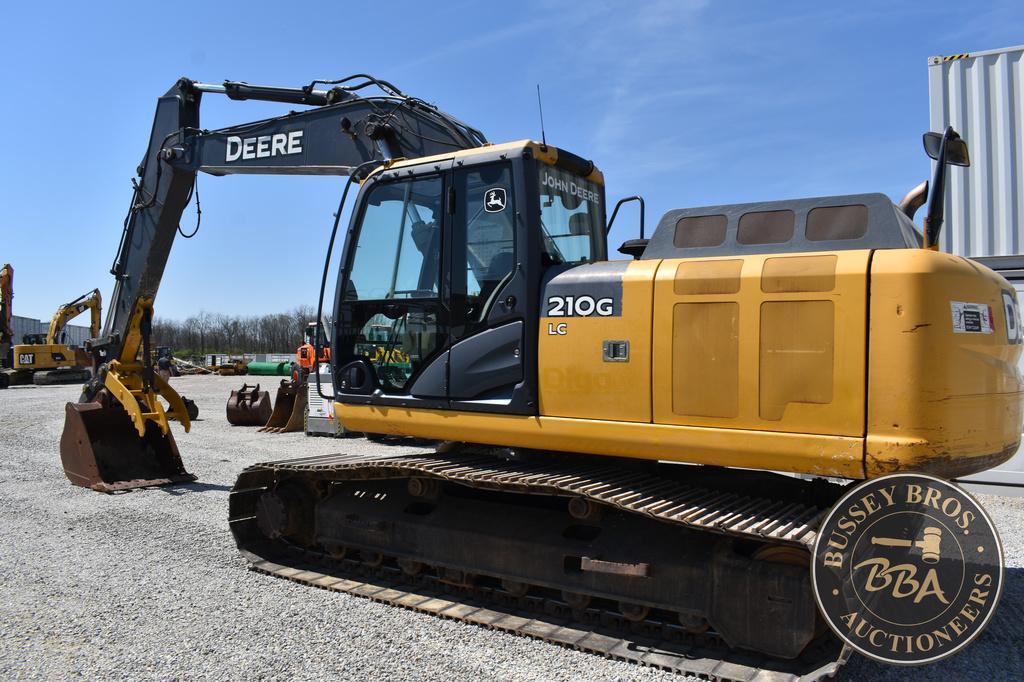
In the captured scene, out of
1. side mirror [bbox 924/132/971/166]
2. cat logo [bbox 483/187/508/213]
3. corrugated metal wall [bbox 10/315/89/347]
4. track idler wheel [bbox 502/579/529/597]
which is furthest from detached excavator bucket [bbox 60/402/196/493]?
corrugated metal wall [bbox 10/315/89/347]

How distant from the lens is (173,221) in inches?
356

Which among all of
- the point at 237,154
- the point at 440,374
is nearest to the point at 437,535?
the point at 440,374

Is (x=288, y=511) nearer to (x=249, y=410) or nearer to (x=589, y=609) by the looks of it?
(x=589, y=609)

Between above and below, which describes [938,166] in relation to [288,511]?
above

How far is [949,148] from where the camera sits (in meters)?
4.22

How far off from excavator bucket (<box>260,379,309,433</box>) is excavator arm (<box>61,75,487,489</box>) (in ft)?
17.3

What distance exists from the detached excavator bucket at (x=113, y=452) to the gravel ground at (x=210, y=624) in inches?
46.1

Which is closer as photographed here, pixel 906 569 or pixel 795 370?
pixel 906 569

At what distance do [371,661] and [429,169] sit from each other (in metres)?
3.05

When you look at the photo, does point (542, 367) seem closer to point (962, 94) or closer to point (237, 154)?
point (237, 154)

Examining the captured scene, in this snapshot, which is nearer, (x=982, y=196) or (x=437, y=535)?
(x=437, y=535)

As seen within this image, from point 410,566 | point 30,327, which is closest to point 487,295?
point 410,566

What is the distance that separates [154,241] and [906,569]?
8.28m

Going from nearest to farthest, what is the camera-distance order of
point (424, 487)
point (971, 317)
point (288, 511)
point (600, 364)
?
point (971, 317)
point (600, 364)
point (424, 487)
point (288, 511)
